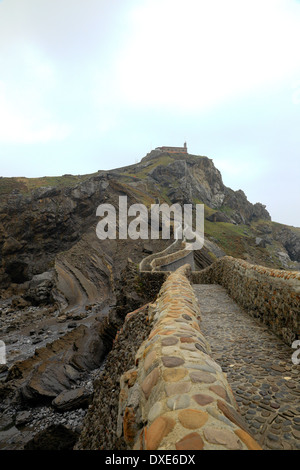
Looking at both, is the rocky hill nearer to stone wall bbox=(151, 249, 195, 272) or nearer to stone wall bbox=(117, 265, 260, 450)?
stone wall bbox=(151, 249, 195, 272)

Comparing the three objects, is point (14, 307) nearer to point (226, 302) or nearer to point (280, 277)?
point (226, 302)

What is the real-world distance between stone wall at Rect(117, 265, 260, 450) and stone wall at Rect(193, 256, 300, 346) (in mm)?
3248

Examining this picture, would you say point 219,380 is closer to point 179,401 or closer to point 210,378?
point 210,378

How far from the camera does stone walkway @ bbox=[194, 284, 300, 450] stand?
9.01 ft

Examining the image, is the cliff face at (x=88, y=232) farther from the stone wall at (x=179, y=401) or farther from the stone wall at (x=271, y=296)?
the stone wall at (x=179, y=401)

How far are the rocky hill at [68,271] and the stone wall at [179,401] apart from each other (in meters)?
11.5

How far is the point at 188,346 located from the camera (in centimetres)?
276

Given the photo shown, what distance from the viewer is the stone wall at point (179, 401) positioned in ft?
5.07

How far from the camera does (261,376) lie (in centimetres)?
396

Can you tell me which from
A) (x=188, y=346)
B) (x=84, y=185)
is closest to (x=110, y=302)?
(x=188, y=346)

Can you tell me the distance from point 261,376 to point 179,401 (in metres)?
2.93

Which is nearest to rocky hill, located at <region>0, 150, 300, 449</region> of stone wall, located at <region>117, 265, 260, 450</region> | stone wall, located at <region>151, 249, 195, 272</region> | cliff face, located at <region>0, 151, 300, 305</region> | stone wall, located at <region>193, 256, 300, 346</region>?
cliff face, located at <region>0, 151, 300, 305</region>

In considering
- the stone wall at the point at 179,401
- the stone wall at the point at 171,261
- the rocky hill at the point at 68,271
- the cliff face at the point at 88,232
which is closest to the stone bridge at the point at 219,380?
the stone wall at the point at 179,401

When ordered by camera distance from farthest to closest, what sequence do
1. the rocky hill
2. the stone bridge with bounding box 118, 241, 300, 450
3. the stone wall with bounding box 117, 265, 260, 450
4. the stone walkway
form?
the rocky hill < the stone walkway < the stone bridge with bounding box 118, 241, 300, 450 < the stone wall with bounding box 117, 265, 260, 450
